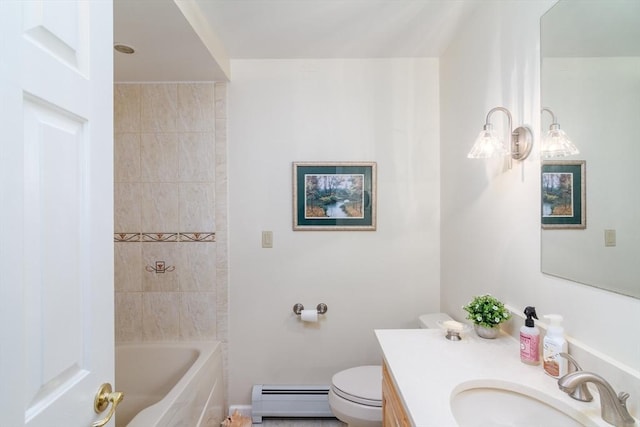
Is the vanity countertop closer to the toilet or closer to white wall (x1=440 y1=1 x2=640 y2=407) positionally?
white wall (x1=440 y1=1 x2=640 y2=407)

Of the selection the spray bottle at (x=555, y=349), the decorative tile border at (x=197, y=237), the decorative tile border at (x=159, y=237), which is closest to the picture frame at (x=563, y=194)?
the spray bottle at (x=555, y=349)

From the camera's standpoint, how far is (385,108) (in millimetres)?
2055

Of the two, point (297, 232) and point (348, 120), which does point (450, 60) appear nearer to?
point (348, 120)

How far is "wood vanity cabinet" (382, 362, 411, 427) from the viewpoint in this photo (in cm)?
96

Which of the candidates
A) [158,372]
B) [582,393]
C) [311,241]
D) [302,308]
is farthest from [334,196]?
[158,372]

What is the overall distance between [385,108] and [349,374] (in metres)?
1.73

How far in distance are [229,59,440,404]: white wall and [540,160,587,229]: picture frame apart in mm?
993

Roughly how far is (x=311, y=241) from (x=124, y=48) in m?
1.56

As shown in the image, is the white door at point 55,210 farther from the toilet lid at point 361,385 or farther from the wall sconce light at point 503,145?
the wall sconce light at point 503,145

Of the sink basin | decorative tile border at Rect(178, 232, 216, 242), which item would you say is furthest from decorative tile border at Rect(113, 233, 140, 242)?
the sink basin

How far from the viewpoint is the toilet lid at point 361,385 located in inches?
Answer: 61.9

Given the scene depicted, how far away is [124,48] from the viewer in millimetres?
1651

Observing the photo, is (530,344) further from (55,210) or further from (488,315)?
(55,210)

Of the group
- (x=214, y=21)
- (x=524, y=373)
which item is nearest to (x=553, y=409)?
(x=524, y=373)
